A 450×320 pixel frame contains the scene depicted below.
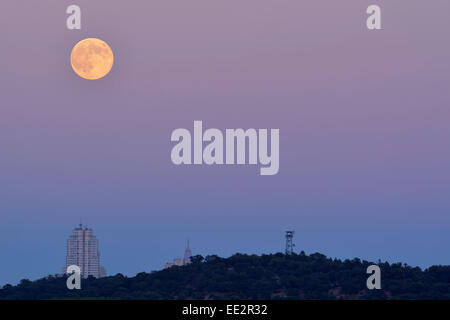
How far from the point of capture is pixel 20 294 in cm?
12744

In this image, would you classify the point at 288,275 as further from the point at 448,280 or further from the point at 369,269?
the point at 448,280

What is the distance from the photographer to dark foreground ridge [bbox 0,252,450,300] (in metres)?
127

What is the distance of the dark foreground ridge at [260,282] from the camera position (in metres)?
127

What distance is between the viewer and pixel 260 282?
131875 mm
